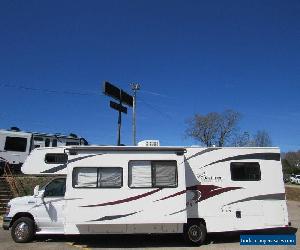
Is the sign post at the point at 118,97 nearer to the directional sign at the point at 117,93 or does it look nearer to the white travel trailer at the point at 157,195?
the directional sign at the point at 117,93

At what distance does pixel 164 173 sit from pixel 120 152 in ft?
5.21

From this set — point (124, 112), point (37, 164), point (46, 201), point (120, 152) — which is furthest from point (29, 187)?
point (120, 152)

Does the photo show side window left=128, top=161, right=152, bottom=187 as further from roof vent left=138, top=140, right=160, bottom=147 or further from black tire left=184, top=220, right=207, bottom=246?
black tire left=184, top=220, right=207, bottom=246

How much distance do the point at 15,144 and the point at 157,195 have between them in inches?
675

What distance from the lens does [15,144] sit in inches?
1064

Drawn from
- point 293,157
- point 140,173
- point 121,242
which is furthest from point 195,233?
point 293,157

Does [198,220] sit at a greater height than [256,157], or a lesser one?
lesser

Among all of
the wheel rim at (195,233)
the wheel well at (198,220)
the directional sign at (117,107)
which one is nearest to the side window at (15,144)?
the directional sign at (117,107)

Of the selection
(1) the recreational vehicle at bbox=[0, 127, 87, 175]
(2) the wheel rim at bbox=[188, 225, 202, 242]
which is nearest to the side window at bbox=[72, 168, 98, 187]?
(2) the wheel rim at bbox=[188, 225, 202, 242]

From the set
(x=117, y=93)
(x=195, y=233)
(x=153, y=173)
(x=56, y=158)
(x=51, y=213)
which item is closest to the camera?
(x=153, y=173)

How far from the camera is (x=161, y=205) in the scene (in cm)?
1266

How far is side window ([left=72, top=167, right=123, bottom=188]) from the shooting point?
12.7 metres

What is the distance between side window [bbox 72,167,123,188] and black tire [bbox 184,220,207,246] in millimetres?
2686

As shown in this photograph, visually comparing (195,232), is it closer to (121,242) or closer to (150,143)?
(121,242)
